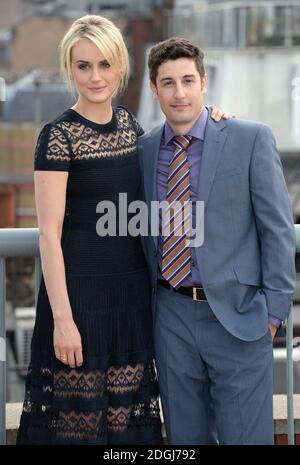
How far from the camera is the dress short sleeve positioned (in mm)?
4930

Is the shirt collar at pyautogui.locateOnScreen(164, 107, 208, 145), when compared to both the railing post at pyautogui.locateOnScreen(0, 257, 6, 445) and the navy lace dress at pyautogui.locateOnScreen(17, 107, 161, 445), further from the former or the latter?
the railing post at pyautogui.locateOnScreen(0, 257, 6, 445)

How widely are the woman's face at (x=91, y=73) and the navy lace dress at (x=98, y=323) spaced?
0.37 ft

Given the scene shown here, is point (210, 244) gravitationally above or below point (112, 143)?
below

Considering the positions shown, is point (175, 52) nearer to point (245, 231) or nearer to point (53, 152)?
point (53, 152)

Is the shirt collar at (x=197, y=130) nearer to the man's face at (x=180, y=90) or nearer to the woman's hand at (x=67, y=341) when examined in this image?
the man's face at (x=180, y=90)

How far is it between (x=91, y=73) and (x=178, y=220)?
2.37 ft

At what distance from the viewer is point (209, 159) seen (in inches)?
200

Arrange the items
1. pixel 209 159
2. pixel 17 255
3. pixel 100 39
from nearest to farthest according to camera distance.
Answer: pixel 100 39
pixel 209 159
pixel 17 255

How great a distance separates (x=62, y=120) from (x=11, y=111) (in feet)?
160

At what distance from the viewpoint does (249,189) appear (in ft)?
16.7

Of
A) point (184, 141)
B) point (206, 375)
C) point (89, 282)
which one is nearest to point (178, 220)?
point (184, 141)
